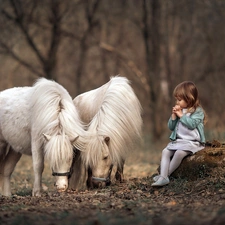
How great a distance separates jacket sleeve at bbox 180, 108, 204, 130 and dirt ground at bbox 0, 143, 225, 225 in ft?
2.16

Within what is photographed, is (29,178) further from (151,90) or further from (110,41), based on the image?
(110,41)

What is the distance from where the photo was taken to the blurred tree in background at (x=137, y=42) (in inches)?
679

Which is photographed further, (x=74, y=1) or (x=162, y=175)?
(x=74, y=1)

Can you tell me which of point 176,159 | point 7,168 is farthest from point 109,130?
point 7,168

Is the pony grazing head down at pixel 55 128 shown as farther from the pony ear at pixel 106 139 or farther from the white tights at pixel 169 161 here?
the white tights at pixel 169 161

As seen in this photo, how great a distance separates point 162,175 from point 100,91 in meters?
2.11

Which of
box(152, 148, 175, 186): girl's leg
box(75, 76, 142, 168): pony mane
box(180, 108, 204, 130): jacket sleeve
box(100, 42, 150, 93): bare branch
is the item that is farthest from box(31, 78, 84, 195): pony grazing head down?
box(100, 42, 150, 93): bare branch

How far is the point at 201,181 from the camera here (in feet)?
21.6

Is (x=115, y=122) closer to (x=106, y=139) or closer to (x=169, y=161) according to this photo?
(x=106, y=139)

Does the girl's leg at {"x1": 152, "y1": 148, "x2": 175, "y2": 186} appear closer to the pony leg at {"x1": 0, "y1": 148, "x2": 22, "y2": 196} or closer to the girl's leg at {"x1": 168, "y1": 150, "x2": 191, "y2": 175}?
the girl's leg at {"x1": 168, "y1": 150, "x2": 191, "y2": 175}

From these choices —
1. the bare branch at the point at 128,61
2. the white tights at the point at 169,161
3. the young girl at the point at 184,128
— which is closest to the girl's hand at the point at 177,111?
the young girl at the point at 184,128

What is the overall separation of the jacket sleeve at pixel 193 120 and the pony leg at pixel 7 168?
3305mm

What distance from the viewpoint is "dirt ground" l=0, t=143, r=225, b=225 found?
14.2ft

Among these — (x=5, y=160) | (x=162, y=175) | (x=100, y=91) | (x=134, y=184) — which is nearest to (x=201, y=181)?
(x=162, y=175)
